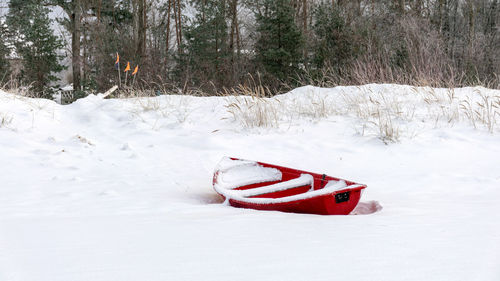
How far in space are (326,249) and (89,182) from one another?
2.59m

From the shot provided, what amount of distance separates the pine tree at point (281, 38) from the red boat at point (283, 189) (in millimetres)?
12916

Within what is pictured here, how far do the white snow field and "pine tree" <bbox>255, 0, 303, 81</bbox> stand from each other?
9319 mm

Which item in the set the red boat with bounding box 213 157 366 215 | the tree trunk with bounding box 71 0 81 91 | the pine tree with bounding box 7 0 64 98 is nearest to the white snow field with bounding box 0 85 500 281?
the red boat with bounding box 213 157 366 215

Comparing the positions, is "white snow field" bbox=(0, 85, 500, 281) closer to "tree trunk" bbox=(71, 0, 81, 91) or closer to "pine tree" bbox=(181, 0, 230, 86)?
"tree trunk" bbox=(71, 0, 81, 91)

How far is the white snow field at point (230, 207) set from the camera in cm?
178

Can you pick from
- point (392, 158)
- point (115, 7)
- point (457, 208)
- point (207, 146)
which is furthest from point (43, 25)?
point (457, 208)

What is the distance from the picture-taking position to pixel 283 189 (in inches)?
135

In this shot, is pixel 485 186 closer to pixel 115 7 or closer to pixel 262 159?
pixel 262 159

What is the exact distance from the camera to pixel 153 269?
172 centimetres

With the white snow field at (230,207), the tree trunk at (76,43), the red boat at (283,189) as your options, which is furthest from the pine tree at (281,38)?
the red boat at (283,189)

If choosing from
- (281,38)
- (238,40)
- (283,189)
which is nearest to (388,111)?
(283,189)

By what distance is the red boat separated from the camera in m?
2.87

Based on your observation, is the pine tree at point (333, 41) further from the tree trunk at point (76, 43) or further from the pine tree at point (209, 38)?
the tree trunk at point (76, 43)

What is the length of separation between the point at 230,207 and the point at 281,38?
574 inches
